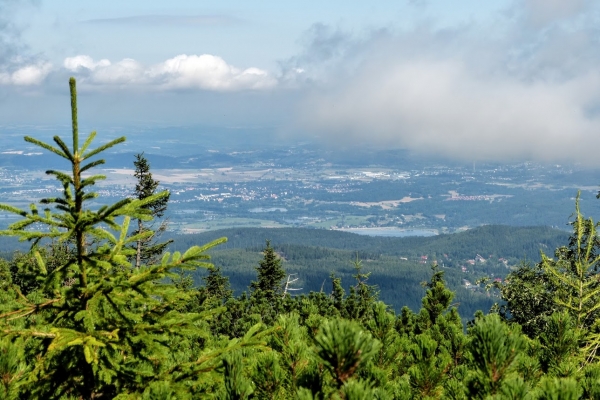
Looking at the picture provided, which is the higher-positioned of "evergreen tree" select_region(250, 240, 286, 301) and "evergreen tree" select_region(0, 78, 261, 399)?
Answer: "evergreen tree" select_region(0, 78, 261, 399)

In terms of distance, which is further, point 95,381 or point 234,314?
point 234,314

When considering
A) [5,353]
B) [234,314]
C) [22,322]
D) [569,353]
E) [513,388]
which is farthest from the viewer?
[234,314]

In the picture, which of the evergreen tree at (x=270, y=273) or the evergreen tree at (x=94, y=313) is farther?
the evergreen tree at (x=270, y=273)

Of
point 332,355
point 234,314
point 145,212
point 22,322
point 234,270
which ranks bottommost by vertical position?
point 234,270

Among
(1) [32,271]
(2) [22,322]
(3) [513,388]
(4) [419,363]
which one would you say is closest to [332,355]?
(3) [513,388]

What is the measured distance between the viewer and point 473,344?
382cm

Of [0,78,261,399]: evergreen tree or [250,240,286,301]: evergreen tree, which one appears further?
[250,240,286,301]: evergreen tree

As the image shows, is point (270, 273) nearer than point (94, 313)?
No

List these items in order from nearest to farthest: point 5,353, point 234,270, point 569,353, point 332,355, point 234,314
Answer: point 332,355, point 5,353, point 569,353, point 234,314, point 234,270

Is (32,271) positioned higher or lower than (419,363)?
higher

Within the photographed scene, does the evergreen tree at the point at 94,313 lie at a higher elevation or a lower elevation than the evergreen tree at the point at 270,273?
higher

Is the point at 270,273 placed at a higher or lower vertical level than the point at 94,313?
lower

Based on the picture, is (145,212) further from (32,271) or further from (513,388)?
(513,388)

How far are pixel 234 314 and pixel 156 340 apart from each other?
2542cm
